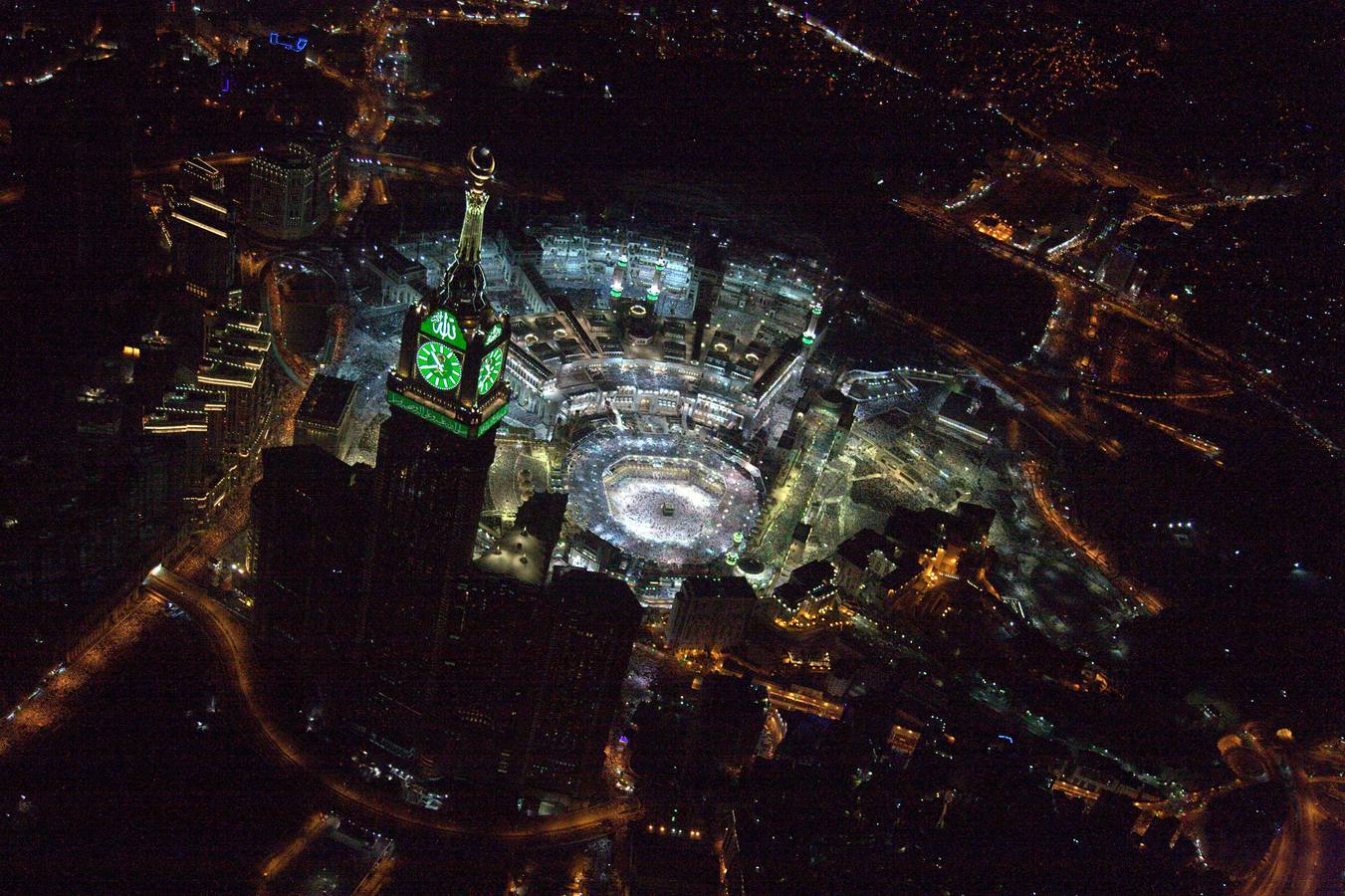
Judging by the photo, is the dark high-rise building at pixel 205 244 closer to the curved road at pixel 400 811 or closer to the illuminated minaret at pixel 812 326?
the curved road at pixel 400 811

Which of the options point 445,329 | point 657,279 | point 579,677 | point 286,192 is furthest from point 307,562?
point 657,279

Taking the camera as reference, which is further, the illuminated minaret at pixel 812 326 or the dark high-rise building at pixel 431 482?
the illuminated minaret at pixel 812 326

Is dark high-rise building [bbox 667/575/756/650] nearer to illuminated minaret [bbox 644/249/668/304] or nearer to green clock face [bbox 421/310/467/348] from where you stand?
green clock face [bbox 421/310/467/348]

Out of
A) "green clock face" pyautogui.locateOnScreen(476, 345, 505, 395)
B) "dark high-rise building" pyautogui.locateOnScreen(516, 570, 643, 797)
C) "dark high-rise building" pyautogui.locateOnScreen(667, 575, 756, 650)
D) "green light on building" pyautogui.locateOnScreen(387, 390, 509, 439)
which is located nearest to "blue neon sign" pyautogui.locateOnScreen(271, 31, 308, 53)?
"green light on building" pyautogui.locateOnScreen(387, 390, 509, 439)

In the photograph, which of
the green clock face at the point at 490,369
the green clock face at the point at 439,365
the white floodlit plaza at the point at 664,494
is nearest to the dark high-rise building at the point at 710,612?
the white floodlit plaza at the point at 664,494

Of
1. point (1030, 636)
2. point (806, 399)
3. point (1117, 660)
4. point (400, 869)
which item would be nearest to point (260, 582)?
point (400, 869)

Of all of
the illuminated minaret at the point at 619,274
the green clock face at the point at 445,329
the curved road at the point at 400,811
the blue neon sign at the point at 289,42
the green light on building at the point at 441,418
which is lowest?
the curved road at the point at 400,811
